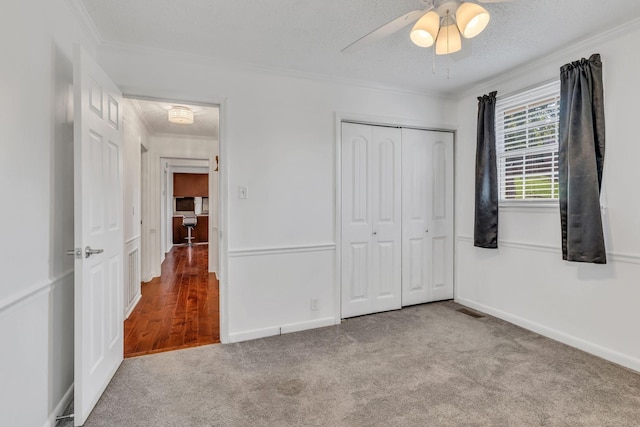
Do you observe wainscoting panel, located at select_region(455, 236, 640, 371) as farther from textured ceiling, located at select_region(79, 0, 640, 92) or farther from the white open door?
the white open door

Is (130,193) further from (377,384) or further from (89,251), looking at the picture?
(377,384)

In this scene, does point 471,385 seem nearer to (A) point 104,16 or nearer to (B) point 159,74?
(B) point 159,74

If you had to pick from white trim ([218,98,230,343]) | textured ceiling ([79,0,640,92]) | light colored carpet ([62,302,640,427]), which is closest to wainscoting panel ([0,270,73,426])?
light colored carpet ([62,302,640,427])

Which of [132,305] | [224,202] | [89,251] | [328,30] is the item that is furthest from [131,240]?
[328,30]

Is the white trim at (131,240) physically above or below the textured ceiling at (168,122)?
Answer: below

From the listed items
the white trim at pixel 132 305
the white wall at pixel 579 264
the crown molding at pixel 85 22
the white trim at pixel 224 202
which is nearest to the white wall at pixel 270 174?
the white trim at pixel 224 202

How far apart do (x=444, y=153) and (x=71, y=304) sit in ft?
12.0

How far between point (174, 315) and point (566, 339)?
3.68 m

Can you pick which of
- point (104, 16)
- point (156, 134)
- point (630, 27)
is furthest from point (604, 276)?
point (156, 134)

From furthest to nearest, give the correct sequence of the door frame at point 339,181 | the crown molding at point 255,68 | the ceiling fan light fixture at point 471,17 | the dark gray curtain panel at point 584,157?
the door frame at point 339,181 < the crown molding at point 255,68 < the dark gray curtain panel at point 584,157 < the ceiling fan light fixture at point 471,17

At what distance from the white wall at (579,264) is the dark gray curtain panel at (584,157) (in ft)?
0.26

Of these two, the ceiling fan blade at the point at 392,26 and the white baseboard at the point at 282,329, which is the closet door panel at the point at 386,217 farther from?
the ceiling fan blade at the point at 392,26

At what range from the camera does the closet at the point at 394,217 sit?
11.1 feet

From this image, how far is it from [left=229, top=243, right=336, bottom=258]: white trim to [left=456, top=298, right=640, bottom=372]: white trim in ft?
5.86
